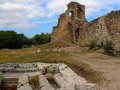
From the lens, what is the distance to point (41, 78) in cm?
1115

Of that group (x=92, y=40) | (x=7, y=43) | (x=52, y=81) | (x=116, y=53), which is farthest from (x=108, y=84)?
(x=7, y=43)

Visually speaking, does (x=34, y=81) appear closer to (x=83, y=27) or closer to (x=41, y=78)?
(x=41, y=78)

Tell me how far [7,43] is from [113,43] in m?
31.9

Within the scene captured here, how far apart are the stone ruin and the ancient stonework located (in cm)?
1032

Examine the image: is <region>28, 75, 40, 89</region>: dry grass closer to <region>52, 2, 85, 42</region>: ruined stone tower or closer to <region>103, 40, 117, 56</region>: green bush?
<region>103, 40, 117, 56</region>: green bush

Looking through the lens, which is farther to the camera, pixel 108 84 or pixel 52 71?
pixel 52 71

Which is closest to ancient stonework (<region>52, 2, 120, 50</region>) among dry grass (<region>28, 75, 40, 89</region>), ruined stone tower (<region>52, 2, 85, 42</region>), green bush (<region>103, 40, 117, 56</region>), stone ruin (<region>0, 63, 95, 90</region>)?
ruined stone tower (<region>52, 2, 85, 42</region>)

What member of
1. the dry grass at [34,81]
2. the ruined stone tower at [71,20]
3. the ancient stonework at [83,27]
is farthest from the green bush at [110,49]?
the ruined stone tower at [71,20]

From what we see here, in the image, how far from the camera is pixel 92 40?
2806 cm

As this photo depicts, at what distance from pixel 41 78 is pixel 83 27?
21.8 m

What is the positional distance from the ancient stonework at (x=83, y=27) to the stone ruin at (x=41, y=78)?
10.3m

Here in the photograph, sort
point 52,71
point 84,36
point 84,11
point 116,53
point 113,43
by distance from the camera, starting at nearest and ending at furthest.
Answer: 1. point 52,71
2. point 116,53
3. point 113,43
4. point 84,36
5. point 84,11

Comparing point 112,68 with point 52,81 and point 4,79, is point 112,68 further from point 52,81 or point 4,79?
point 4,79

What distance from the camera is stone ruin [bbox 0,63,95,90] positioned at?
9425 millimetres
